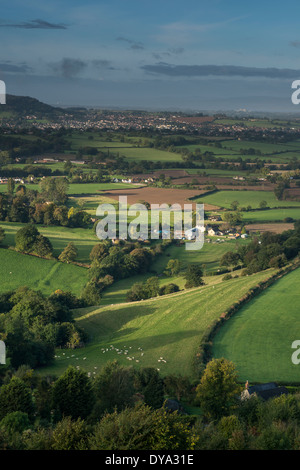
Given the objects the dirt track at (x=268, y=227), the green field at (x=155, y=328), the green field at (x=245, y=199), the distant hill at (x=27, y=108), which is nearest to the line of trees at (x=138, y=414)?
the green field at (x=155, y=328)

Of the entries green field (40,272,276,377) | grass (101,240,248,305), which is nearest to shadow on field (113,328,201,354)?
green field (40,272,276,377)

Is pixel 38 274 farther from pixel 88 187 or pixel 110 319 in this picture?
pixel 88 187

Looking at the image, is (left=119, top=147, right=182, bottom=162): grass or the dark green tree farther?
(left=119, top=147, right=182, bottom=162): grass

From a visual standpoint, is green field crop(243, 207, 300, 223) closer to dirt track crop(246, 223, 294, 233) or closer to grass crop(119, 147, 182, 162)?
dirt track crop(246, 223, 294, 233)

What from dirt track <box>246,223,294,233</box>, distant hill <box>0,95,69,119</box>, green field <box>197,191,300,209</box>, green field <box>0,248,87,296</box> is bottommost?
green field <box>0,248,87,296</box>

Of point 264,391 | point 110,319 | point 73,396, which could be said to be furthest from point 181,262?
point 73,396

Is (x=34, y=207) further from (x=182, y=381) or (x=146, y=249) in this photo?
(x=182, y=381)
